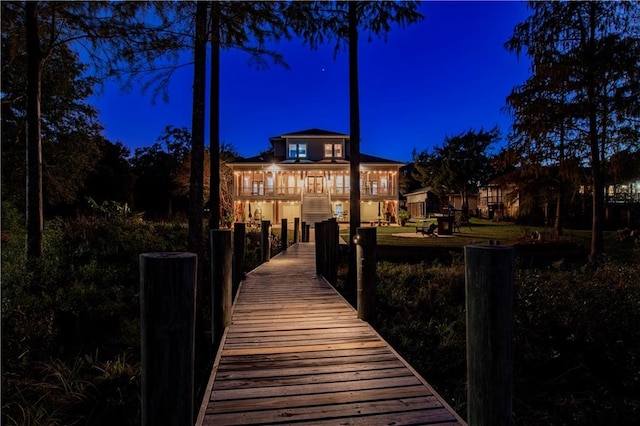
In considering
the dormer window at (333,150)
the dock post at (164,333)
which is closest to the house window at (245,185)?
the dormer window at (333,150)

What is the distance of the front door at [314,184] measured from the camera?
2962 cm

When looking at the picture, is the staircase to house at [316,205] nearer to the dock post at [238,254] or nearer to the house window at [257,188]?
the house window at [257,188]

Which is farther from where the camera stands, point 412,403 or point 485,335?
point 412,403

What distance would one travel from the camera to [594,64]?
10.6 meters

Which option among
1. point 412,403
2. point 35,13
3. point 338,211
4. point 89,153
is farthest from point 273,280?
point 338,211

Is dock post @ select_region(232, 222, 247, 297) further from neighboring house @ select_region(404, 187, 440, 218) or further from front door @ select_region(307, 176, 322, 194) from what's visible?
neighboring house @ select_region(404, 187, 440, 218)

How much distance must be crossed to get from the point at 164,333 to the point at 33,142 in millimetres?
8434

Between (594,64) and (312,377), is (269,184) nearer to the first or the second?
(594,64)

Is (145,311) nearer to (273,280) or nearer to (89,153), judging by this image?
(273,280)

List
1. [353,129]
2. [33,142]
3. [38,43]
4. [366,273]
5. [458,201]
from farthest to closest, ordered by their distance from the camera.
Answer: [458,201] < [353,129] < [38,43] < [33,142] < [366,273]

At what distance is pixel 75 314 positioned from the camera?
22.5 feet

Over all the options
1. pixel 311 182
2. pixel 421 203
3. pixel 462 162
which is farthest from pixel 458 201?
pixel 311 182

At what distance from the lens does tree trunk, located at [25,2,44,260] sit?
7.83 m

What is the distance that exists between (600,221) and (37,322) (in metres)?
15.3
